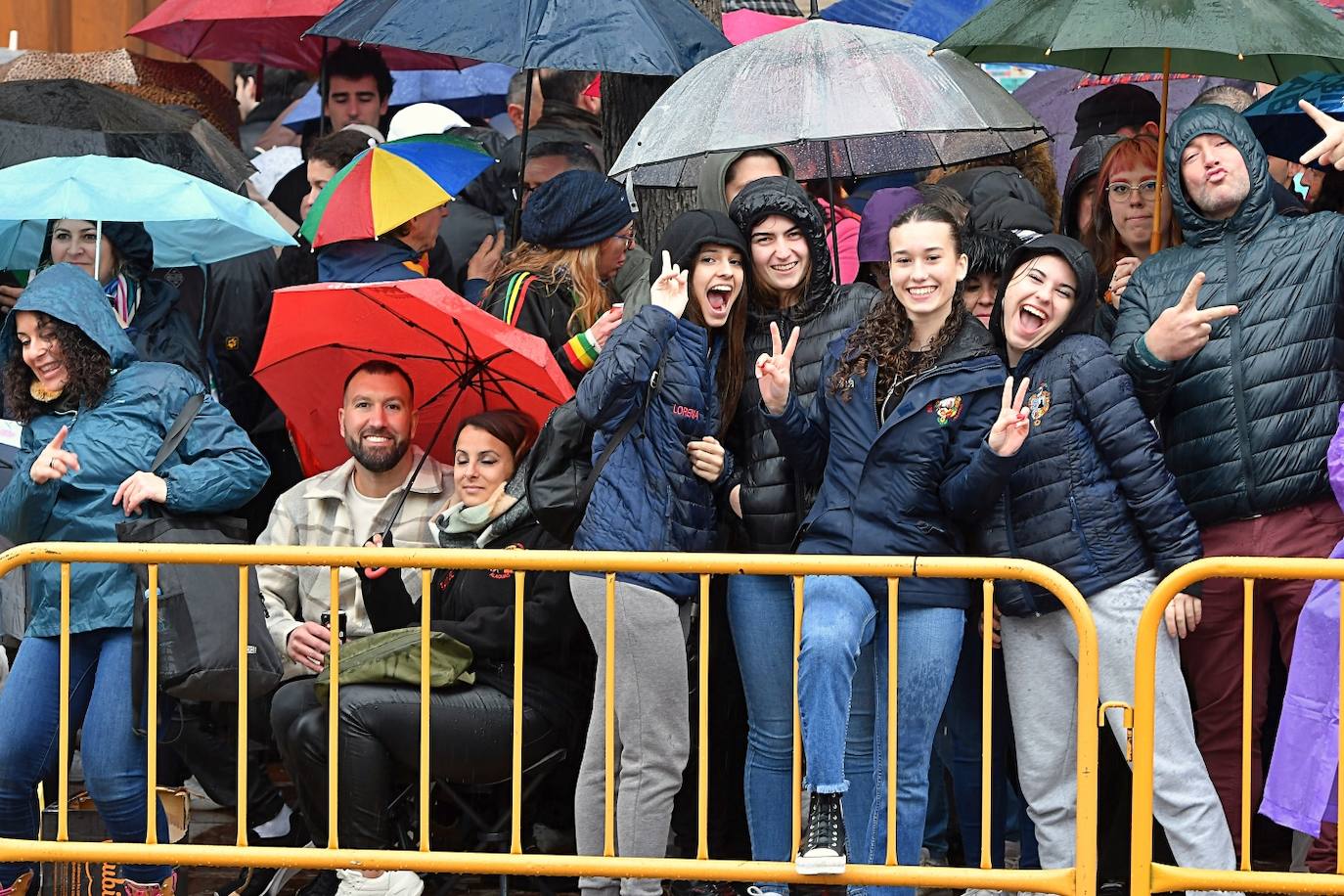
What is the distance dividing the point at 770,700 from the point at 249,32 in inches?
211

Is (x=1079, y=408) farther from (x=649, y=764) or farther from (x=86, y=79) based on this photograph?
(x=86, y=79)

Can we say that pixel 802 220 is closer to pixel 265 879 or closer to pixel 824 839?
pixel 824 839

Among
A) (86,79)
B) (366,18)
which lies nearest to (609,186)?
(366,18)

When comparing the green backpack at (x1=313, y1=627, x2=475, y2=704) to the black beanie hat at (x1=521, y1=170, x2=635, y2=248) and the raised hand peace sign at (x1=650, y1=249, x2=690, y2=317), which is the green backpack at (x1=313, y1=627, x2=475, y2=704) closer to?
the raised hand peace sign at (x1=650, y1=249, x2=690, y2=317)

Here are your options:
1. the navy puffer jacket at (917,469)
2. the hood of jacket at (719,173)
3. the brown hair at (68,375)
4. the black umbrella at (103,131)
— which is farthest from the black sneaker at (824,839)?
the black umbrella at (103,131)

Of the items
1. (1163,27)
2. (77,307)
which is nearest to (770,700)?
(1163,27)

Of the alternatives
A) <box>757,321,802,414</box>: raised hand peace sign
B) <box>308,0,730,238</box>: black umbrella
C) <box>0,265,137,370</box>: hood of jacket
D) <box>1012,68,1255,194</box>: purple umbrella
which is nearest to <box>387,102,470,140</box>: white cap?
<box>308,0,730,238</box>: black umbrella

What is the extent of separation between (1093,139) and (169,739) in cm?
383

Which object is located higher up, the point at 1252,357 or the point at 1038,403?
the point at 1252,357

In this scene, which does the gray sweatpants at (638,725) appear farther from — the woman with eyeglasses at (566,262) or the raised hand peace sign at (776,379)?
the woman with eyeglasses at (566,262)

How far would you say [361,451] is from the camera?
24.5 feet

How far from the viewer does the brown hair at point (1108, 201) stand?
7.03 metres

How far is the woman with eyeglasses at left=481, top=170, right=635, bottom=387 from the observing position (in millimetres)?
7352

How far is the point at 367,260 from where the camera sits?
8266 millimetres
